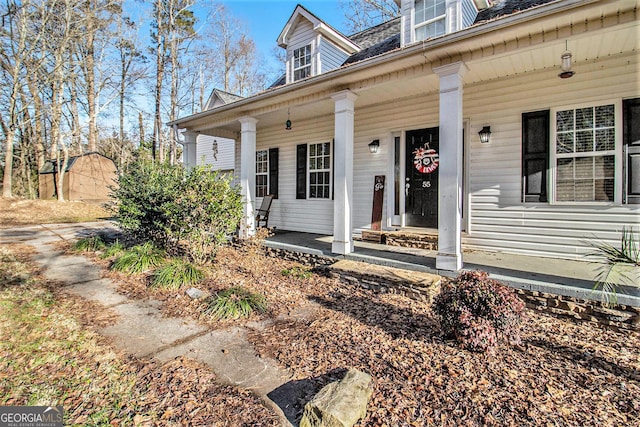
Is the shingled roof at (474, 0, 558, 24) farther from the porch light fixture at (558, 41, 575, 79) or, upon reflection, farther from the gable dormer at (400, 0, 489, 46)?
the porch light fixture at (558, 41, 575, 79)

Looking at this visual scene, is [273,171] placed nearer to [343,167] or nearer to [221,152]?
[343,167]

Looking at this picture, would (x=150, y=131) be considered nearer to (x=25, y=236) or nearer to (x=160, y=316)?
(x=25, y=236)

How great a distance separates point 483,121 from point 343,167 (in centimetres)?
236

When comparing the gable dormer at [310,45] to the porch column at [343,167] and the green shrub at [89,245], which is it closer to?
the porch column at [343,167]

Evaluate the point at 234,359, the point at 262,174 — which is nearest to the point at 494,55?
the point at 234,359

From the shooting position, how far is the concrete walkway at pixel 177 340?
2361 millimetres

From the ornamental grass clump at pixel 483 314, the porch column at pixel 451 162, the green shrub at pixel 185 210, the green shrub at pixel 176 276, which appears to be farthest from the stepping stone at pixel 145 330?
the porch column at pixel 451 162

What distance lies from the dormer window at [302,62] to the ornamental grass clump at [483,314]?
6.15 metres

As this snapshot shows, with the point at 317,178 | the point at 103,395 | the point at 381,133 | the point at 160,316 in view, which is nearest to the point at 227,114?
the point at 317,178

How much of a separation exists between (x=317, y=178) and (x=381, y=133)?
1.86 m

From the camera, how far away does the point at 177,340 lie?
2.92m

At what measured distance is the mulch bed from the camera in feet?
6.46

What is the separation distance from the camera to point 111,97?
15.7 m

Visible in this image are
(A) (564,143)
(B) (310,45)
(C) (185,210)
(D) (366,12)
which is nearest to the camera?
(A) (564,143)
